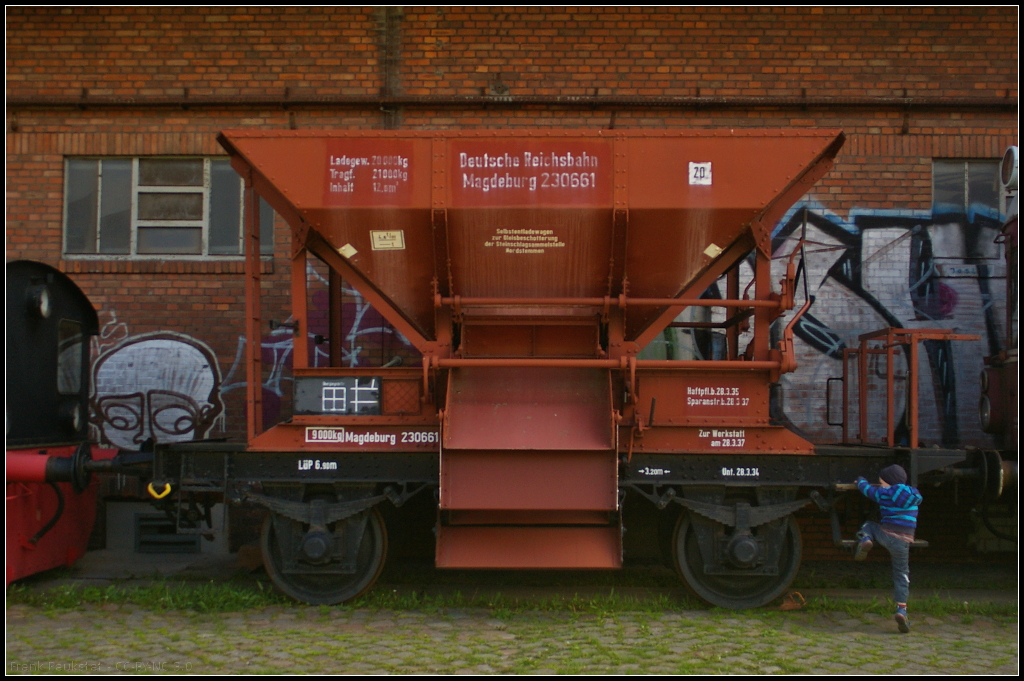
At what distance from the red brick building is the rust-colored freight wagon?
1.95m

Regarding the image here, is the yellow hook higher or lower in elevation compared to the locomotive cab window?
lower

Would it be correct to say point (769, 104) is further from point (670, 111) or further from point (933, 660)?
point (933, 660)

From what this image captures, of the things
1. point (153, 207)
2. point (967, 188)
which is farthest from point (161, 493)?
point (967, 188)

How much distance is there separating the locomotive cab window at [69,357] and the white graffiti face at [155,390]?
75 cm

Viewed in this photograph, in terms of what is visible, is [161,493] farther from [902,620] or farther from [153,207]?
[902,620]

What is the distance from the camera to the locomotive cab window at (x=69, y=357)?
266 inches

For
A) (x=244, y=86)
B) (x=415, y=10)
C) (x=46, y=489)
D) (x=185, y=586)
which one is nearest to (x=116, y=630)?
(x=185, y=586)

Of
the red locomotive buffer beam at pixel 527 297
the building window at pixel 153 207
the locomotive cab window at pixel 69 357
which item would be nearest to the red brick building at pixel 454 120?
the building window at pixel 153 207

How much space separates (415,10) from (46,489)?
5577 millimetres

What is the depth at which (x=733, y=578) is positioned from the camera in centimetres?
572

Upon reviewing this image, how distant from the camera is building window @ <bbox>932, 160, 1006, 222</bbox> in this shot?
302 inches

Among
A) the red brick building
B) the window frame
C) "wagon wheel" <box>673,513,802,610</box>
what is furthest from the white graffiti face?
the window frame

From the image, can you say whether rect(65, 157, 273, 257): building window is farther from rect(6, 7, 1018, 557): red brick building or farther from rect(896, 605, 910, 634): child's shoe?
rect(896, 605, 910, 634): child's shoe

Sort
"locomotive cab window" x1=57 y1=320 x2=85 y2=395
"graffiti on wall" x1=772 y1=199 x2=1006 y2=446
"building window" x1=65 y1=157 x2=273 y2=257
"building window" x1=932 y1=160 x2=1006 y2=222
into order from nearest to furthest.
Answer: "locomotive cab window" x1=57 y1=320 x2=85 y2=395, "graffiti on wall" x1=772 y1=199 x2=1006 y2=446, "building window" x1=932 y1=160 x2=1006 y2=222, "building window" x1=65 y1=157 x2=273 y2=257
